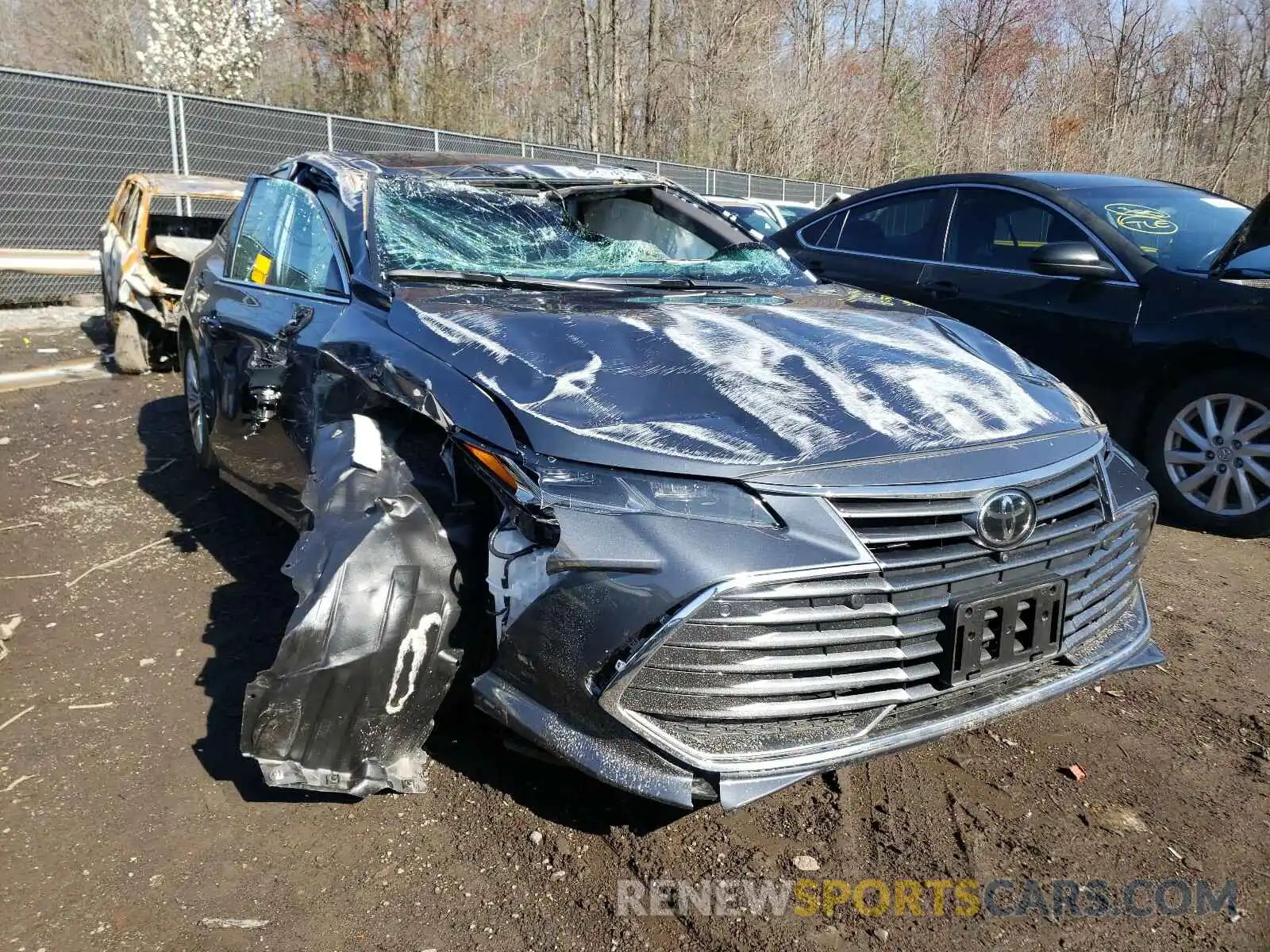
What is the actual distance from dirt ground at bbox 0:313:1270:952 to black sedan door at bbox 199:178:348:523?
0.60 meters

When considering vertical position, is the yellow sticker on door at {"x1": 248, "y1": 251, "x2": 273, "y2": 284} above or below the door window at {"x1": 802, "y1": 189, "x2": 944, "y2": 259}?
below

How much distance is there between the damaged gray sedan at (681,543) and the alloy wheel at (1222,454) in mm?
1953

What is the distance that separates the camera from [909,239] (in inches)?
223

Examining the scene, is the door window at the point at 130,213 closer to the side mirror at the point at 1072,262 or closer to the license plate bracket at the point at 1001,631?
the side mirror at the point at 1072,262

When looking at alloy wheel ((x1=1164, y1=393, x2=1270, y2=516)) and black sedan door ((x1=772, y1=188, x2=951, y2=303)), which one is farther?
black sedan door ((x1=772, y1=188, x2=951, y2=303))

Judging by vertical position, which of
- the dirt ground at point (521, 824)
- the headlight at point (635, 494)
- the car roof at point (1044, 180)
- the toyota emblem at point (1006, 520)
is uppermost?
the car roof at point (1044, 180)

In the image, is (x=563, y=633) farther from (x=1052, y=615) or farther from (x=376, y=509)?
(x=1052, y=615)

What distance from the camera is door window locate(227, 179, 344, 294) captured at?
326 centimetres

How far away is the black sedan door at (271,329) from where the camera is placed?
3125 mm

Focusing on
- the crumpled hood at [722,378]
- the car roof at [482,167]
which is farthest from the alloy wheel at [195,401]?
the crumpled hood at [722,378]

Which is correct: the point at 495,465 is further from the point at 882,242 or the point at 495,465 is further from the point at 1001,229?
the point at 882,242

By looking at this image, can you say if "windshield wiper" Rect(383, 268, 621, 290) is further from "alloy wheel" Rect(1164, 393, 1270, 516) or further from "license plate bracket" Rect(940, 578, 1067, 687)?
"alloy wheel" Rect(1164, 393, 1270, 516)

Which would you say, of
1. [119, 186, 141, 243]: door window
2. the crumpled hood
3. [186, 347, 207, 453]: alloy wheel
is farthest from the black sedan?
[119, 186, 141, 243]: door window

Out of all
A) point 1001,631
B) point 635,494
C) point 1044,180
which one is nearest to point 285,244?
point 635,494
